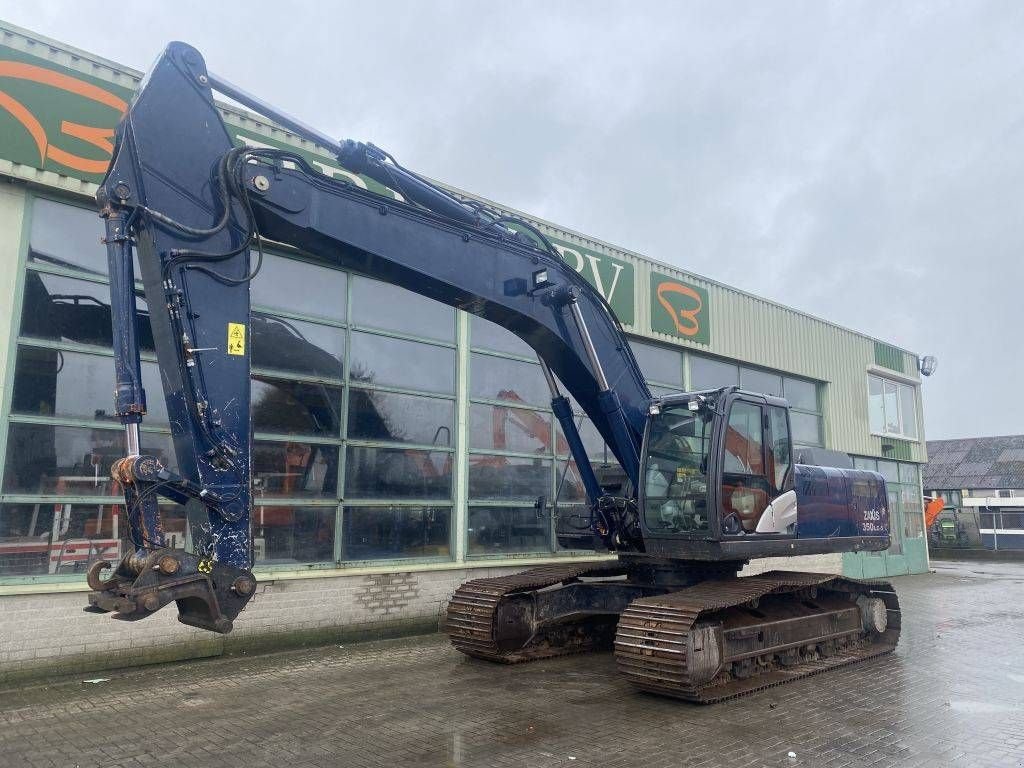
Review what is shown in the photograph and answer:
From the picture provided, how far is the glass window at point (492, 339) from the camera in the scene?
1128 centimetres

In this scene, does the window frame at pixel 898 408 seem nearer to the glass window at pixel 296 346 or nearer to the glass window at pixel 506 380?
the glass window at pixel 506 380

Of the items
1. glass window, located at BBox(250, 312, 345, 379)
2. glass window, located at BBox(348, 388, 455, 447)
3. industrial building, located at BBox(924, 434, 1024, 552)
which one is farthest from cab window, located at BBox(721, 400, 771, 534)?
industrial building, located at BBox(924, 434, 1024, 552)

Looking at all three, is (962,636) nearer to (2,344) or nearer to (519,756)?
(519,756)

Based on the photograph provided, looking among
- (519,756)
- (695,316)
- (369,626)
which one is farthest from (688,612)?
(695,316)

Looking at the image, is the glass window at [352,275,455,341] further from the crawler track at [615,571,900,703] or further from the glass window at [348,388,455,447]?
the crawler track at [615,571,900,703]

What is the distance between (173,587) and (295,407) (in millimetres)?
5042

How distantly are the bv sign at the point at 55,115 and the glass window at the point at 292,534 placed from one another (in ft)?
13.4

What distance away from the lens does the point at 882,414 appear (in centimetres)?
1931

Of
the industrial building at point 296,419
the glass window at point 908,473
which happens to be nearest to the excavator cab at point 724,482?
the industrial building at point 296,419

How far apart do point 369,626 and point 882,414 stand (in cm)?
1510

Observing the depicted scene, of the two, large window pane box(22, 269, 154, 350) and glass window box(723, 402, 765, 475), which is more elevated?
large window pane box(22, 269, 154, 350)

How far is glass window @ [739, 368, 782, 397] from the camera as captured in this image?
15461 millimetres

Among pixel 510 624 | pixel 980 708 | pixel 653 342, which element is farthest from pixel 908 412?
pixel 510 624

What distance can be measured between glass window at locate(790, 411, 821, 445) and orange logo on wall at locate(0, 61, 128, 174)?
45.1 feet
